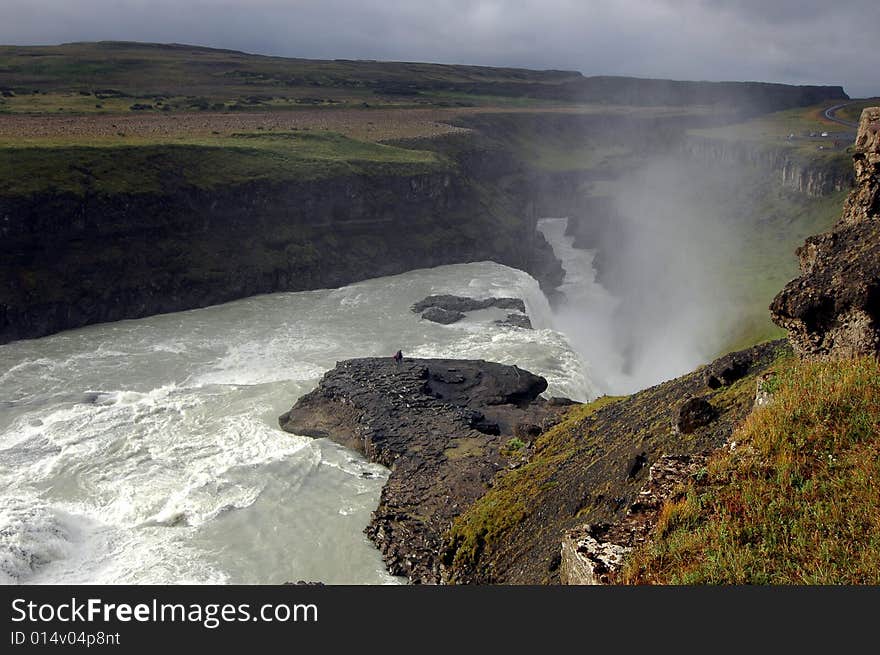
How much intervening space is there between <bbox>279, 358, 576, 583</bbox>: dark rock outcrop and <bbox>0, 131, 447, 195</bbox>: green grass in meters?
30.5

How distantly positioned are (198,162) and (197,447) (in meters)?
40.1

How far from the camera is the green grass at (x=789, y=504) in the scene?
9.16m

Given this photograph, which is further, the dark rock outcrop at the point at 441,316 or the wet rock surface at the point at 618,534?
the dark rock outcrop at the point at 441,316

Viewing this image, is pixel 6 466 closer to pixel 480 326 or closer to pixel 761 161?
pixel 480 326

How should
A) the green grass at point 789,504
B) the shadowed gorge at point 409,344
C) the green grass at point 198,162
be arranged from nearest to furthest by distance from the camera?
the green grass at point 789,504
the shadowed gorge at point 409,344
the green grass at point 198,162

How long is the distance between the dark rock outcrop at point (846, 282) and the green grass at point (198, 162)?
50.9m

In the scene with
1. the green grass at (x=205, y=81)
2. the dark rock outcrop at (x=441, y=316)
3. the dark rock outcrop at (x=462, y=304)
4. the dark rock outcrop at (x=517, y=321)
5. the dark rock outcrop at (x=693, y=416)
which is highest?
the green grass at (x=205, y=81)

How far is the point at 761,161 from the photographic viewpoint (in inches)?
3858

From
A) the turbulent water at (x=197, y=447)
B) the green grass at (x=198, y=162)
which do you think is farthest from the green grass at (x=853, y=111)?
the turbulent water at (x=197, y=447)

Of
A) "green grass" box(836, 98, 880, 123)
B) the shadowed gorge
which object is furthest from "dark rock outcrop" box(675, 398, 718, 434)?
"green grass" box(836, 98, 880, 123)

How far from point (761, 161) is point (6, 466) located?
312 ft

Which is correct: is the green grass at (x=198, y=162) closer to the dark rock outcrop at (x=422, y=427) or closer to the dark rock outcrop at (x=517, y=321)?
the dark rock outcrop at (x=517, y=321)

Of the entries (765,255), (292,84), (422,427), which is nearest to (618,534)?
(422,427)

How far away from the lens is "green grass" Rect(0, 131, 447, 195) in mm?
54531
